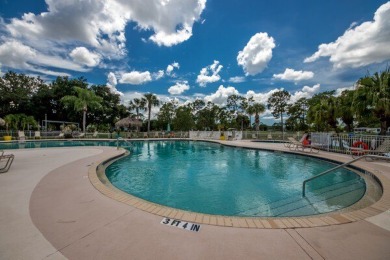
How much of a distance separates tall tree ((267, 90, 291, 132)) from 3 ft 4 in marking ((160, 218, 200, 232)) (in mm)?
42830

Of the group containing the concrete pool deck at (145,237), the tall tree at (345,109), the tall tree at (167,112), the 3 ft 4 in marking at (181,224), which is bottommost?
the 3 ft 4 in marking at (181,224)

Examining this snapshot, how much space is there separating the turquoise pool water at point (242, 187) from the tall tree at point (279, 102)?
112 ft

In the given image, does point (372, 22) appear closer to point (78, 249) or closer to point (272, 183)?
point (272, 183)

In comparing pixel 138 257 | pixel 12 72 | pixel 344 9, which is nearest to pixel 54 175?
pixel 138 257

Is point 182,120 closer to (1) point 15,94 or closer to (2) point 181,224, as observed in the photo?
(1) point 15,94

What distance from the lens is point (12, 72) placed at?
34.6 metres

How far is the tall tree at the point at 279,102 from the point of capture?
4019 cm

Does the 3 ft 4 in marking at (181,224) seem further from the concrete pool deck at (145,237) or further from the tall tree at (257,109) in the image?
the tall tree at (257,109)

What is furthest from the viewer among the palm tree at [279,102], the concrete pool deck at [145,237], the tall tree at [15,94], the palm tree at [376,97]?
the palm tree at [279,102]

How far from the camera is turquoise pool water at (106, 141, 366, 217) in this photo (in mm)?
4465

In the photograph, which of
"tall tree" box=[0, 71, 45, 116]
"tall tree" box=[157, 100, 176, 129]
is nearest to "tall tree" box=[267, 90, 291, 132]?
"tall tree" box=[157, 100, 176, 129]

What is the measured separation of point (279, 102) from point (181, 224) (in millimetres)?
43257

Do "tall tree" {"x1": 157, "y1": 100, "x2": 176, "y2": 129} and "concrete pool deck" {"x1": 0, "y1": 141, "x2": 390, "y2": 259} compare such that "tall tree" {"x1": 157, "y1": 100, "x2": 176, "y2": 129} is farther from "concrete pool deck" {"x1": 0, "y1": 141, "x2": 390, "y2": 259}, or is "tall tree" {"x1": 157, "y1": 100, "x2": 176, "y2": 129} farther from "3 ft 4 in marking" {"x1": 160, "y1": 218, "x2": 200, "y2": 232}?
"3 ft 4 in marking" {"x1": 160, "y1": 218, "x2": 200, "y2": 232}

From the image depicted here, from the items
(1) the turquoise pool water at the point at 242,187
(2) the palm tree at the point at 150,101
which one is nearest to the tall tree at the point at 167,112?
(2) the palm tree at the point at 150,101
